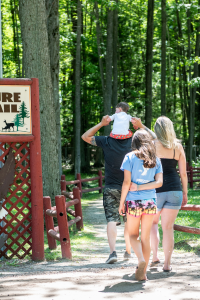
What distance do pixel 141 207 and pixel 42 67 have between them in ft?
17.0

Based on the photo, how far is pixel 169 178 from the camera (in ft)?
15.7

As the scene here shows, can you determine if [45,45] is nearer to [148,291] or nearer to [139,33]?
[148,291]

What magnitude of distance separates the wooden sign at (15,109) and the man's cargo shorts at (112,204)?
1.60 meters

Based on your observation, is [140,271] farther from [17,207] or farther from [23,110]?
[23,110]

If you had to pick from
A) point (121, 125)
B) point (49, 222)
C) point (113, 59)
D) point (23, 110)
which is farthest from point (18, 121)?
point (113, 59)

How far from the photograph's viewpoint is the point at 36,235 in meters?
6.03

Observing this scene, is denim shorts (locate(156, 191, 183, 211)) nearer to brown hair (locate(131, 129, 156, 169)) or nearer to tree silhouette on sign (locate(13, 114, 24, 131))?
brown hair (locate(131, 129, 156, 169))

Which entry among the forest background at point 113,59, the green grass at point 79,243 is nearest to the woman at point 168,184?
the green grass at point 79,243

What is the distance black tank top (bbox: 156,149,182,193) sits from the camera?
477 cm

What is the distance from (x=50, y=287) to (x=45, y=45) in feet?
18.9

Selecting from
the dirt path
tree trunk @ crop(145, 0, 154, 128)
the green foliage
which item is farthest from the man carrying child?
the green foliage

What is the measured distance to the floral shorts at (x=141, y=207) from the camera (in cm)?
425

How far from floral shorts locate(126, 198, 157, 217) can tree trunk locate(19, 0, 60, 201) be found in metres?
4.83

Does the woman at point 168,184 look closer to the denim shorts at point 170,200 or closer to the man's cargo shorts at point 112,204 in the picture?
the denim shorts at point 170,200
